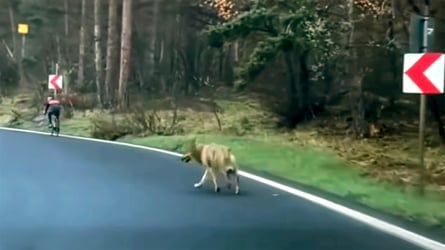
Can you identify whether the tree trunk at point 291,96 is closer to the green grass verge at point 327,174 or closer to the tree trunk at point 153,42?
the green grass verge at point 327,174

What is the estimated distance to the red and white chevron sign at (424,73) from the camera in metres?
15.5

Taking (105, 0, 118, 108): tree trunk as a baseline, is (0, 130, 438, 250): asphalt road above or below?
below

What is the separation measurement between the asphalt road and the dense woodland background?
10.7 meters

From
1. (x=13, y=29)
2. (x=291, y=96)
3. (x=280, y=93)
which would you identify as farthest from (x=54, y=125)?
(x=13, y=29)

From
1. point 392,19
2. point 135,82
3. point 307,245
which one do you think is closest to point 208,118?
point 135,82

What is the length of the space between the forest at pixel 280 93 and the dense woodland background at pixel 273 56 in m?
0.06

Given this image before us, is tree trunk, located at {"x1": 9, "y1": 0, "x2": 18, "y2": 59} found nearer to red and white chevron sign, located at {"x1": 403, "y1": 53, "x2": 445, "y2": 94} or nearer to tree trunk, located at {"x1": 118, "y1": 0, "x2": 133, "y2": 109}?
tree trunk, located at {"x1": 118, "y1": 0, "x2": 133, "y2": 109}

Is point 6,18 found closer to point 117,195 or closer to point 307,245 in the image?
point 117,195

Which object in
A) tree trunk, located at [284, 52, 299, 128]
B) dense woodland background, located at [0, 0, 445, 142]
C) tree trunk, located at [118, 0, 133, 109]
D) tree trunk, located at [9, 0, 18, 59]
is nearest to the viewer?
dense woodland background, located at [0, 0, 445, 142]

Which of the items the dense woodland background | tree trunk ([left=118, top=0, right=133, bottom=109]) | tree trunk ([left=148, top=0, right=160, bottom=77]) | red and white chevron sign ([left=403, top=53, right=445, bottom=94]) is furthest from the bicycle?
red and white chevron sign ([left=403, top=53, right=445, bottom=94])

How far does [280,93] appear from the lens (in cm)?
3494

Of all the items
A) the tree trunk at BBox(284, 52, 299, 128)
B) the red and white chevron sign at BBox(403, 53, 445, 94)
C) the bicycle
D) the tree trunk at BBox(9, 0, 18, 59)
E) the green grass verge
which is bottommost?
the bicycle

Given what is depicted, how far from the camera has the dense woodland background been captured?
2978 centimetres

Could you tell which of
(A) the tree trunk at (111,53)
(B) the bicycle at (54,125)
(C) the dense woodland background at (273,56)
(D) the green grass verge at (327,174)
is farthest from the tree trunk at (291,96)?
(A) the tree trunk at (111,53)
